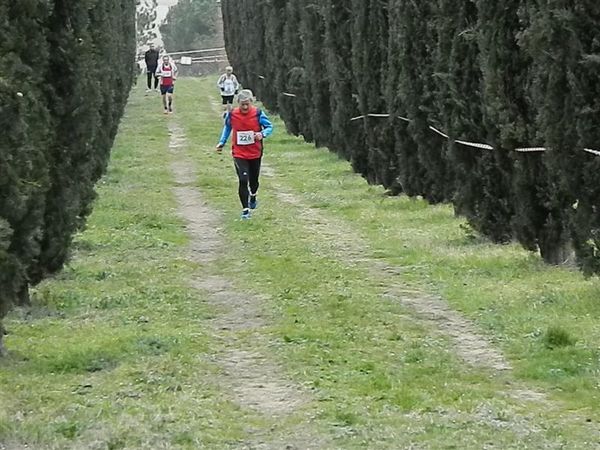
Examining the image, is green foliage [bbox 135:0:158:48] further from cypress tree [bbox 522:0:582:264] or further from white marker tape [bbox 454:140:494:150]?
cypress tree [bbox 522:0:582:264]

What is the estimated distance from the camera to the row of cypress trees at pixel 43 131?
A: 8.23m

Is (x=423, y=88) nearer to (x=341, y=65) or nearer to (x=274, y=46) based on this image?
(x=341, y=65)

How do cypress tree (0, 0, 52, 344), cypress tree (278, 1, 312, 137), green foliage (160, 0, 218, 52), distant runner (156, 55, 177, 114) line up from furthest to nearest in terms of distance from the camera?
1. green foliage (160, 0, 218, 52)
2. distant runner (156, 55, 177, 114)
3. cypress tree (278, 1, 312, 137)
4. cypress tree (0, 0, 52, 344)

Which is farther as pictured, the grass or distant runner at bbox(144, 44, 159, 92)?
distant runner at bbox(144, 44, 159, 92)

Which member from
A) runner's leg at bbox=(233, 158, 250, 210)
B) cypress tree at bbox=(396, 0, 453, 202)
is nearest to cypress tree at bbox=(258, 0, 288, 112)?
cypress tree at bbox=(396, 0, 453, 202)

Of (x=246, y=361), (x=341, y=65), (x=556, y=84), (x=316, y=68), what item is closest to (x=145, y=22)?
(x=316, y=68)

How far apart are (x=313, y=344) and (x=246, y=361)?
0.57m

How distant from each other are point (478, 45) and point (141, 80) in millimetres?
47239

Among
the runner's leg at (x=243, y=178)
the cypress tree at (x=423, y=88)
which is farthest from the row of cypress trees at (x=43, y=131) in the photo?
the cypress tree at (x=423, y=88)

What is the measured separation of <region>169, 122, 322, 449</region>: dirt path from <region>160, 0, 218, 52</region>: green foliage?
2542 inches

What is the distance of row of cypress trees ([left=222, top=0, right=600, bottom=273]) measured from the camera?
34.8ft

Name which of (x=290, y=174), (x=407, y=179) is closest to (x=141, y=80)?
(x=290, y=174)

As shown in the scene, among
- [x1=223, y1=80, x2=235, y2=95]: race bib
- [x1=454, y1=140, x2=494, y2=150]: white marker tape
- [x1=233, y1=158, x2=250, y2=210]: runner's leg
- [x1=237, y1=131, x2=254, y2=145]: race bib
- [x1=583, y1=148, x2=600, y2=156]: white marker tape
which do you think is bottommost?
[x1=223, y1=80, x2=235, y2=95]: race bib

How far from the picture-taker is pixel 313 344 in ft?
28.9
